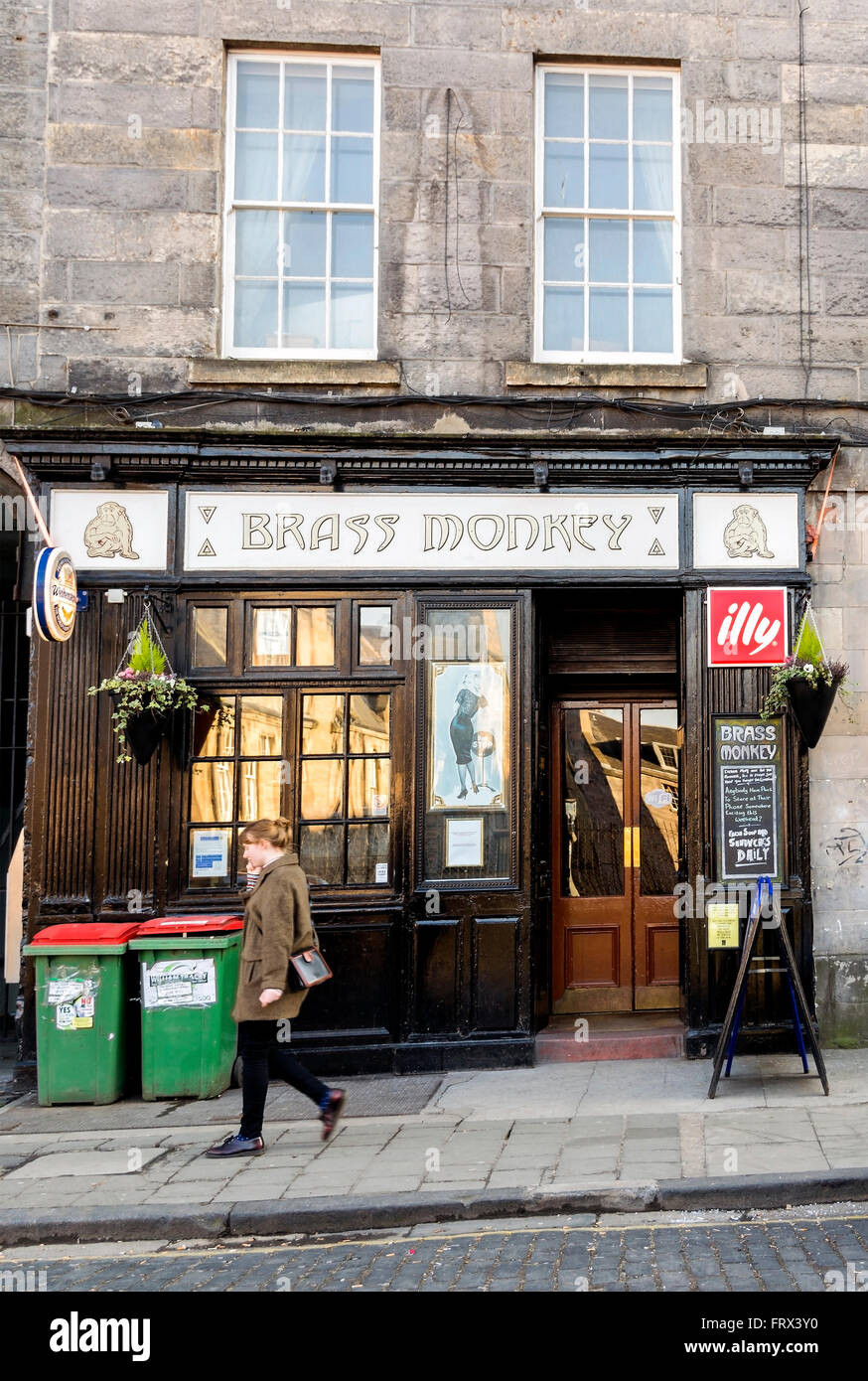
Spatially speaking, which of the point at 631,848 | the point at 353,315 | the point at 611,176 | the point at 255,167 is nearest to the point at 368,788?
the point at 631,848

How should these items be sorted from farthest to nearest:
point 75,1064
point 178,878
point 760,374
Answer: point 760,374 < point 178,878 < point 75,1064

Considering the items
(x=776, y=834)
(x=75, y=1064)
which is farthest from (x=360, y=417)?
(x=75, y=1064)

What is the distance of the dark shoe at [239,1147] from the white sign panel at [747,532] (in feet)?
17.1

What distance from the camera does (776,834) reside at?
8.34 meters

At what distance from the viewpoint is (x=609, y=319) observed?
892 centimetres

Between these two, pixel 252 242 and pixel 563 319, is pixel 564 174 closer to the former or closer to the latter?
pixel 563 319

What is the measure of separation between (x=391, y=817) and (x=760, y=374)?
462cm

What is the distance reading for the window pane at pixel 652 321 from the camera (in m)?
8.91

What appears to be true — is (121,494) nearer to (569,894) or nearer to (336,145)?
(336,145)

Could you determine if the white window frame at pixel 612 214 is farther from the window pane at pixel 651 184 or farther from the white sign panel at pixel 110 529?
the white sign panel at pixel 110 529

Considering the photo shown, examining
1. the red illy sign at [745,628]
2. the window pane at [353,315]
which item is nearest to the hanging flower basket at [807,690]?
the red illy sign at [745,628]

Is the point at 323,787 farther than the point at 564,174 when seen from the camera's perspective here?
No

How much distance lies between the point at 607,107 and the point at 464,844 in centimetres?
617
